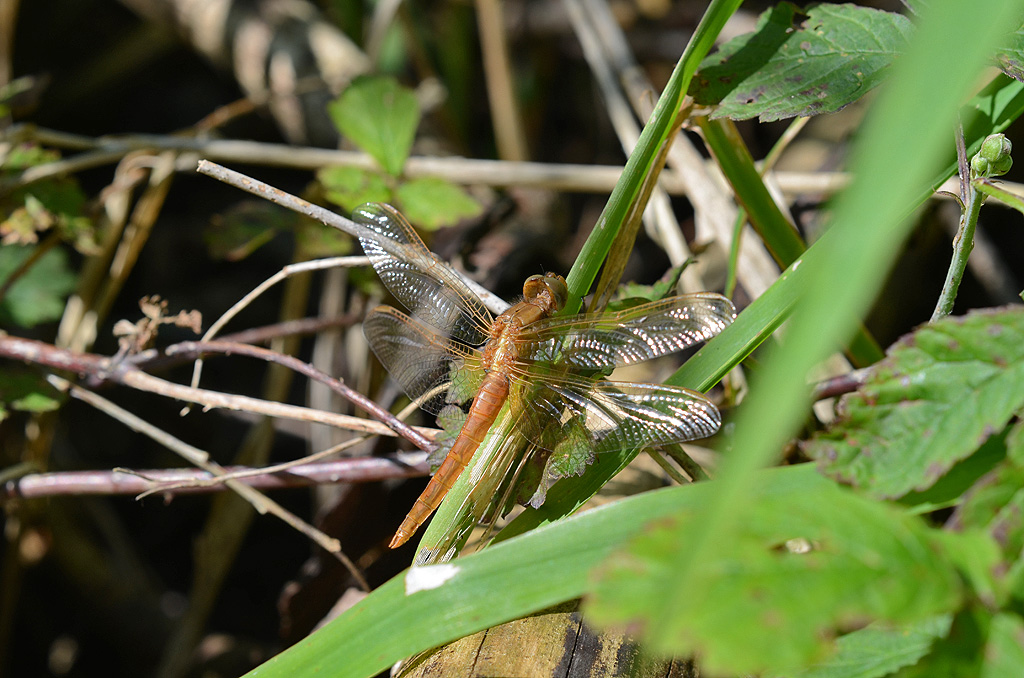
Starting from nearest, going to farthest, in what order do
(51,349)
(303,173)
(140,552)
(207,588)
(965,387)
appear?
(965,387), (51,349), (207,588), (140,552), (303,173)

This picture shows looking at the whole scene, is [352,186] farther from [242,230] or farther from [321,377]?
[321,377]

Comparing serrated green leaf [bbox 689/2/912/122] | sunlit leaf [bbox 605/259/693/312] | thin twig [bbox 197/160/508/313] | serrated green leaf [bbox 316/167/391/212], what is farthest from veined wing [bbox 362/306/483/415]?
serrated green leaf [bbox 689/2/912/122]

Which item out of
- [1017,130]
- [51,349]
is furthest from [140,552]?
[1017,130]

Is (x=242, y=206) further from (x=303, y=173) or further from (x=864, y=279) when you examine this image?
(x=864, y=279)

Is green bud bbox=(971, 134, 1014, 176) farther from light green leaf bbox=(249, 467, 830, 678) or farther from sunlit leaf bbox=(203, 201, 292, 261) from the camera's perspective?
sunlit leaf bbox=(203, 201, 292, 261)

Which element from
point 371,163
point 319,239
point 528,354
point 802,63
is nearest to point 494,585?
point 528,354

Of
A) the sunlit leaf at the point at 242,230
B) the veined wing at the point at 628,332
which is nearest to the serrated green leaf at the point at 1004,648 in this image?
the veined wing at the point at 628,332
